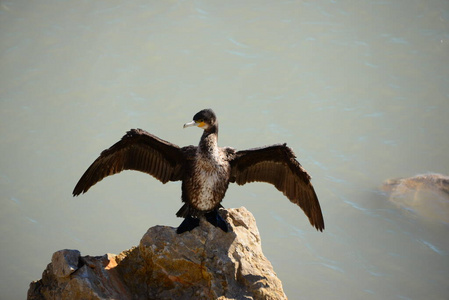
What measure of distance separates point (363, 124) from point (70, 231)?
5.81m

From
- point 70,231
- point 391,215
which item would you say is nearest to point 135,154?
point 70,231

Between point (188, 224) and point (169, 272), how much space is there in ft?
1.75

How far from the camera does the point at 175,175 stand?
5840mm

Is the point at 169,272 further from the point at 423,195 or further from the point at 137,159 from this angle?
the point at 423,195

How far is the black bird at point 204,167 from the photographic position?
545 centimetres

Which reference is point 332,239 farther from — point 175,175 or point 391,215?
point 175,175

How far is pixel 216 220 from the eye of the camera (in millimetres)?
5531

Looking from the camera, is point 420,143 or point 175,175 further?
point 420,143

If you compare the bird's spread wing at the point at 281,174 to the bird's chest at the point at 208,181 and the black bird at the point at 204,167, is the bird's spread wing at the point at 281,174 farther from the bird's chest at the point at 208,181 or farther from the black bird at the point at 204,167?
the bird's chest at the point at 208,181

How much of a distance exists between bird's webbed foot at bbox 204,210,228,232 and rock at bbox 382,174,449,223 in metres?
4.54

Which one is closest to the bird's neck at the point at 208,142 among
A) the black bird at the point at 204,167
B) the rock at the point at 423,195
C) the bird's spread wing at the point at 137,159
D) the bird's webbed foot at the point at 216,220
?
the black bird at the point at 204,167

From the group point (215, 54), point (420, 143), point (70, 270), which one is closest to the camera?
point (70, 270)

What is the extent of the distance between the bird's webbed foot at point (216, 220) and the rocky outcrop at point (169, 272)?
0.05m

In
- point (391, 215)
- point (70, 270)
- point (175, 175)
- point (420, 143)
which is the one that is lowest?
point (70, 270)
